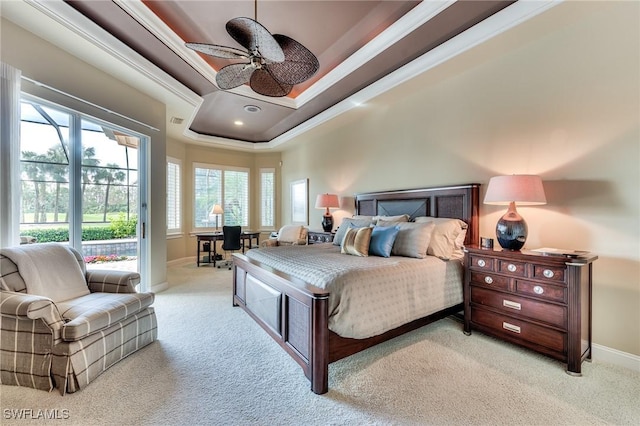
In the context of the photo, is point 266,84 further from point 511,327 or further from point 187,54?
point 511,327

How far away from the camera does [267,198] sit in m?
7.55

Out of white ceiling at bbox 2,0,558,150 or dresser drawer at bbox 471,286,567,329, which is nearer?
dresser drawer at bbox 471,286,567,329

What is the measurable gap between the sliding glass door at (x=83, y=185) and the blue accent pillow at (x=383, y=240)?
329 cm

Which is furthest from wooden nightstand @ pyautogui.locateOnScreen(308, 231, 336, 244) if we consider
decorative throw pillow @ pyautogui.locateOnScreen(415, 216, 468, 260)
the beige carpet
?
the beige carpet

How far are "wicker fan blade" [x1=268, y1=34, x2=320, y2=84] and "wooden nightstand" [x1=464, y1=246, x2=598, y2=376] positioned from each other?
2.33 meters

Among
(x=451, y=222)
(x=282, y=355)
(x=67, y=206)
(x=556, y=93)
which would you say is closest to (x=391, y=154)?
(x=451, y=222)

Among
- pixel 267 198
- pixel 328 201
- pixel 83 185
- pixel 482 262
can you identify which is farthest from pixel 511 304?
pixel 267 198

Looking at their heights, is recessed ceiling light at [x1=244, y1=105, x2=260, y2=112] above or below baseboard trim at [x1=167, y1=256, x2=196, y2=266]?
above

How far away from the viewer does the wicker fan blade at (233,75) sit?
8.18 feet

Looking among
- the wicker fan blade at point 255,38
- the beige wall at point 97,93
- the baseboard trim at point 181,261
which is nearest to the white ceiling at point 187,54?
the beige wall at point 97,93

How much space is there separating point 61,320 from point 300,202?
504 centimetres

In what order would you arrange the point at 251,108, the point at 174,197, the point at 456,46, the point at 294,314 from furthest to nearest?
1. the point at 174,197
2. the point at 251,108
3. the point at 456,46
4. the point at 294,314

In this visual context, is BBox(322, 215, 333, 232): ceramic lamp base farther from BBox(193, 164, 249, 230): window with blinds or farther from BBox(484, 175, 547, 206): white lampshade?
BBox(484, 175, 547, 206): white lampshade

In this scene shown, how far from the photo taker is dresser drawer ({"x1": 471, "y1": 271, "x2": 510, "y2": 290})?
2.44 metres
